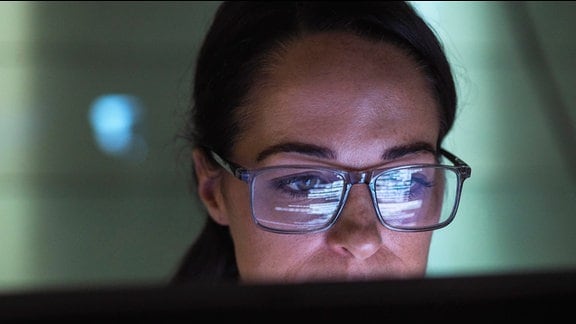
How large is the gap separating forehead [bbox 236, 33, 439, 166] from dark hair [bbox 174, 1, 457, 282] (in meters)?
0.02

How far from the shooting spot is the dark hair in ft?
3.24

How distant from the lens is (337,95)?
2.99 ft

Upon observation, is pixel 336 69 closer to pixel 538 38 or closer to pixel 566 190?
pixel 566 190

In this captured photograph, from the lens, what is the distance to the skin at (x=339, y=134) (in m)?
0.88

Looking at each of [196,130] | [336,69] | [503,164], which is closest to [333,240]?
[336,69]

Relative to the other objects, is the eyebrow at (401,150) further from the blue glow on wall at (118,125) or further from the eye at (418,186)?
the blue glow on wall at (118,125)

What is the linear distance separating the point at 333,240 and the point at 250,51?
28cm

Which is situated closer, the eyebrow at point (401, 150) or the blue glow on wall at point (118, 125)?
the eyebrow at point (401, 150)

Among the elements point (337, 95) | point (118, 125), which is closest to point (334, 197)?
point (337, 95)

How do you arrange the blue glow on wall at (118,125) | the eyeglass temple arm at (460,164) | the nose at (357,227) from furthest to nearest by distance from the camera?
the blue glow on wall at (118,125) → the eyeglass temple arm at (460,164) → the nose at (357,227)

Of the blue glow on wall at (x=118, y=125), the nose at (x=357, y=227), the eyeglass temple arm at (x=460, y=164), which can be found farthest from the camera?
the blue glow on wall at (x=118, y=125)

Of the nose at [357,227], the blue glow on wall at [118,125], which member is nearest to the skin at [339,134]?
the nose at [357,227]

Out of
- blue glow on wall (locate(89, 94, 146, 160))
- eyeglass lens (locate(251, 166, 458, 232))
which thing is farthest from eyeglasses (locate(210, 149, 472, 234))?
blue glow on wall (locate(89, 94, 146, 160))

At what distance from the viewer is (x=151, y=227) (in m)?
1.82
